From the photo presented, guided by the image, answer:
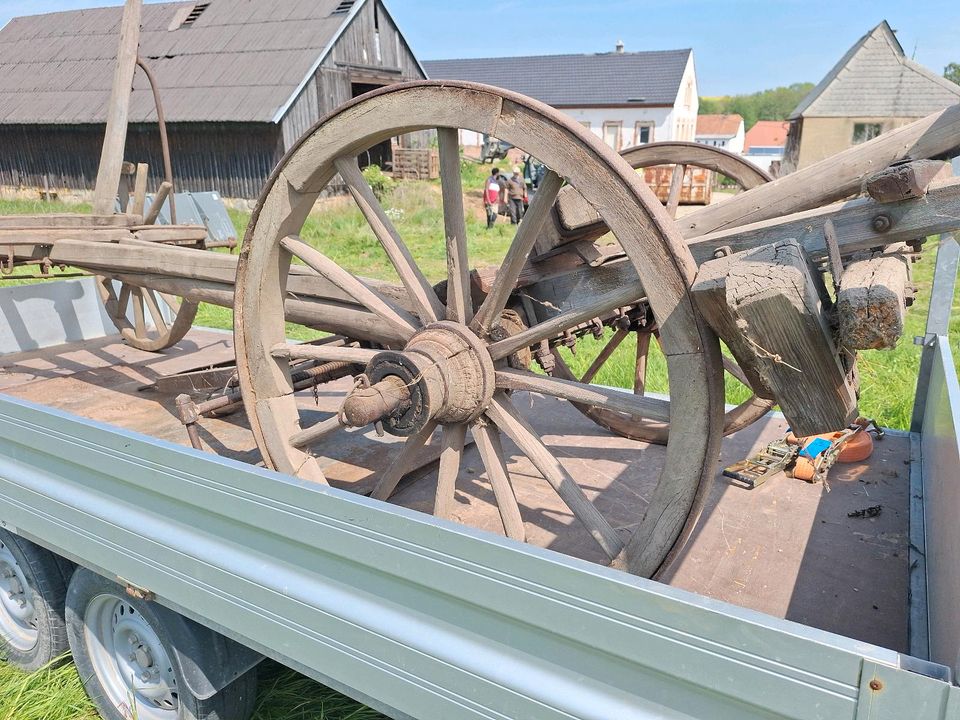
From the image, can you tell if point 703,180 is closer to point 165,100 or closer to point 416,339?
point 165,100

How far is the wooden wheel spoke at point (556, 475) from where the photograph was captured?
203 centimetres

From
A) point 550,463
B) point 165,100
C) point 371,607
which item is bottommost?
point 371,607

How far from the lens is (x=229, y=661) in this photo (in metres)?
2.19

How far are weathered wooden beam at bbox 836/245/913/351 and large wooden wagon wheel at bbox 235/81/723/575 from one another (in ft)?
1.05

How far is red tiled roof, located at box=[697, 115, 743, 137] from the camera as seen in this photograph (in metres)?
63.6

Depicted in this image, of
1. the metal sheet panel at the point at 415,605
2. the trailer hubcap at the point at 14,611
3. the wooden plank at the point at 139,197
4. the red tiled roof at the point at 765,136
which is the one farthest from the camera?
the red tiled roof at the point at 765,136

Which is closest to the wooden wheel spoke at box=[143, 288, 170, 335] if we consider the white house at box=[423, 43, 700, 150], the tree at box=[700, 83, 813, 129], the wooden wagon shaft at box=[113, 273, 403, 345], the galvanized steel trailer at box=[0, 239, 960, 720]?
the wooden wagon shaft at box=[113, 273, 403, 345]

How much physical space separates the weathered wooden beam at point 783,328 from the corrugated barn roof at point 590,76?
34018mm

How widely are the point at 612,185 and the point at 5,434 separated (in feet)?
6.96

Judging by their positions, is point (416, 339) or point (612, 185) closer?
point (612, 185)

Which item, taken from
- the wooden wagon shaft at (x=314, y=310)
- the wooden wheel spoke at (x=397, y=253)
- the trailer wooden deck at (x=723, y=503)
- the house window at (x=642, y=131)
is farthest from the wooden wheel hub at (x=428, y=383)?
the house window at (x=642, y=131)

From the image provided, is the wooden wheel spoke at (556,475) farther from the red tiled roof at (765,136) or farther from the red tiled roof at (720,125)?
the red tiled roof at (765,136)

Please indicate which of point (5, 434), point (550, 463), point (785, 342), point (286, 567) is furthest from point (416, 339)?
point (5, 434)

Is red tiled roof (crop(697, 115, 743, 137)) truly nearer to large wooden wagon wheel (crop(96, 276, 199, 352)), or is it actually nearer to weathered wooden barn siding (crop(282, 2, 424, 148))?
weathered wooden barn siding (crop(282, 2, 424, 148))
